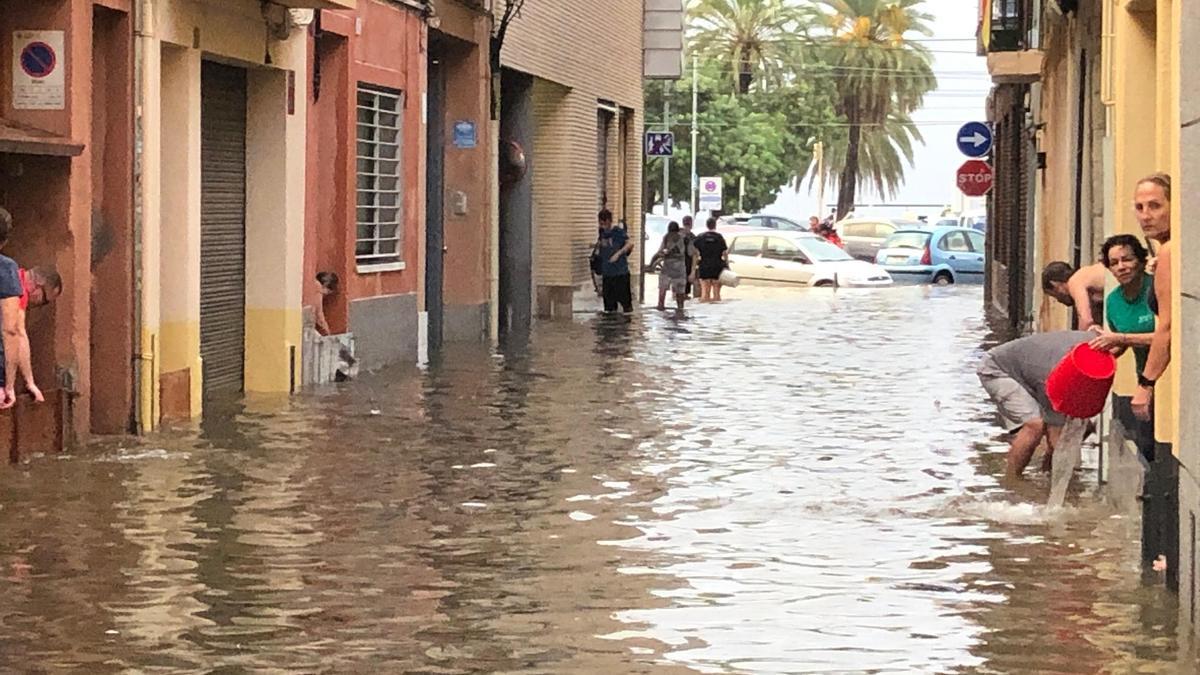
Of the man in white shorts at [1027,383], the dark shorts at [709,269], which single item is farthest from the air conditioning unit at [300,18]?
the dark shorts at [709,269]

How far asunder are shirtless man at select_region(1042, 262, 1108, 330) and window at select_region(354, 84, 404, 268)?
10888mm

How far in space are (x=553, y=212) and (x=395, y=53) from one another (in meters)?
12.4

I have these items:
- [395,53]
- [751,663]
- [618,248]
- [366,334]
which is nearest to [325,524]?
[751,663]

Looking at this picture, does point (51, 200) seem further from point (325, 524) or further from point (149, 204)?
point (325, 524)

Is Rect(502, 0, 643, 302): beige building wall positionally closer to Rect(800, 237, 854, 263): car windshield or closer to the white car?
the white car

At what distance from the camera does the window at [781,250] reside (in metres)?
51.9

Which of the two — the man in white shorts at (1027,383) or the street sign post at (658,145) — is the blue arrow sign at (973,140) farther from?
the man in white shorts at (1027,383)

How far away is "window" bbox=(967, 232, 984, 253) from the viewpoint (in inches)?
2136

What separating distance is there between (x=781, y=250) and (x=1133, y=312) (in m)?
40.5

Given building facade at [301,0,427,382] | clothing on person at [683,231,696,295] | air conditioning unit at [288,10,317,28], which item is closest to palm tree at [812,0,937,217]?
clothing on person at [683,231,696,295]

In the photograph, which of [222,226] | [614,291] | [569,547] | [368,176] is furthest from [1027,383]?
[614,291]

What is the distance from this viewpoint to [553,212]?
3772 centimetres

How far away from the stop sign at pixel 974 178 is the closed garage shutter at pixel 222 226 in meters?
21.6

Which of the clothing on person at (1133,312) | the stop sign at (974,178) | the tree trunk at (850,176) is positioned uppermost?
the tree trunk at (850,176)
